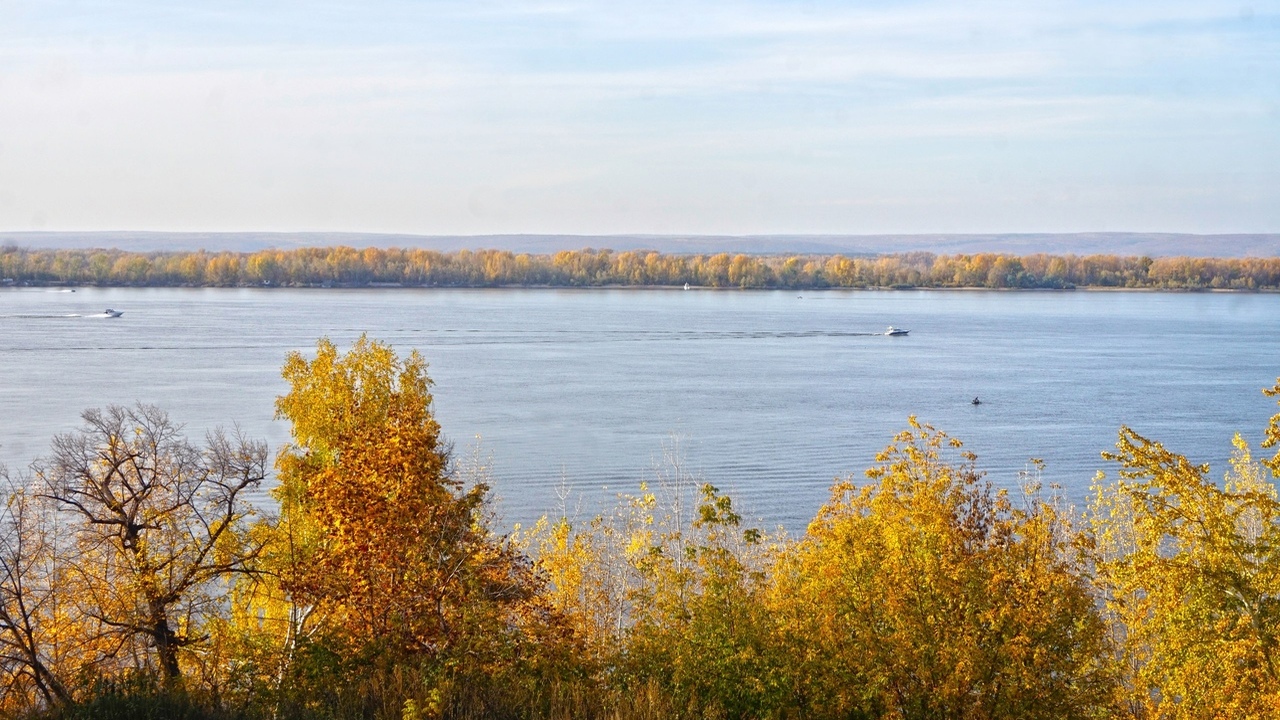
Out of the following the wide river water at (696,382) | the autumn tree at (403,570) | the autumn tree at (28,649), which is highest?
the autumn tree at (403,570)

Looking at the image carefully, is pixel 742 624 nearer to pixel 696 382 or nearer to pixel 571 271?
pixel 696 382

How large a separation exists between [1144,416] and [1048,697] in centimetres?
3900

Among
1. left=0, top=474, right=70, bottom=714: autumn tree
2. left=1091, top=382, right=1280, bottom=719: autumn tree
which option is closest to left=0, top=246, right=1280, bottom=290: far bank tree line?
left=0, top=474, right=70, bottom=714: autumn tree

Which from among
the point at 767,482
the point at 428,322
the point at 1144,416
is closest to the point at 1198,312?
the point at 428,322

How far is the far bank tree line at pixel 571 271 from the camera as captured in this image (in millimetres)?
148375

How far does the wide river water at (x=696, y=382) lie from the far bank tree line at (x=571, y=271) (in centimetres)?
3608

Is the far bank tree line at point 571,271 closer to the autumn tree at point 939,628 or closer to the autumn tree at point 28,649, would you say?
the autumn tree at point 28,649

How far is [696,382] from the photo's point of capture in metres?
56.0

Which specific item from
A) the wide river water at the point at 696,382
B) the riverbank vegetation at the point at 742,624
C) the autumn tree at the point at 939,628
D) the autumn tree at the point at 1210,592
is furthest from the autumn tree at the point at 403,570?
the wide river water at the point at 696,382

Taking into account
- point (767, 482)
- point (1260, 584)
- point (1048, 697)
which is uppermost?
point (1260, 584)

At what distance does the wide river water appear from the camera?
1395 inches

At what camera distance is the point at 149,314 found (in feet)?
310

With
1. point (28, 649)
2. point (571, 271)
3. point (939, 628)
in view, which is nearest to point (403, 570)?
point (28, 649)

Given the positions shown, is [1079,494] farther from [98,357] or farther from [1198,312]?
A: [1198,312]
